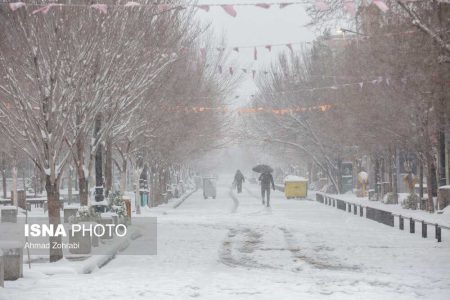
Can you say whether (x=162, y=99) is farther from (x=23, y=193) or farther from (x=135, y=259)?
(x=135, y=259)

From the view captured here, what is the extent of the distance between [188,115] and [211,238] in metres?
17.4

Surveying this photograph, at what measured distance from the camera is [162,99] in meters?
29.2

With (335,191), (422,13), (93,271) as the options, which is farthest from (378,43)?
(335,191)

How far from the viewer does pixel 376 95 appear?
30984 mm

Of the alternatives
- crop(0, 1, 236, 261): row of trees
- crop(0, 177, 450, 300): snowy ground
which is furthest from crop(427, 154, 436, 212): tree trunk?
crop(0, 1, 236, 261): row of trees

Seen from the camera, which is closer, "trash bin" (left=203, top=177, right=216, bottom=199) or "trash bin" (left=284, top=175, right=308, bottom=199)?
"trash bin" (left=284, top=175, right=308, bottom=199)

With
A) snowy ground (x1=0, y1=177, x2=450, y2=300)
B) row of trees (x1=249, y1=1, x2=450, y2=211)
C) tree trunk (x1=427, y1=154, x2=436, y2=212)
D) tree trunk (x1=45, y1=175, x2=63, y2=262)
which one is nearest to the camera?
snowy ground (x1=0, y1=177, x2=450, y2=300)

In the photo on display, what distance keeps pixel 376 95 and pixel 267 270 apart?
1821cm

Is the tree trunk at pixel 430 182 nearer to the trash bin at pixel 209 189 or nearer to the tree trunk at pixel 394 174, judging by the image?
the tree trunk at pixel 394 174

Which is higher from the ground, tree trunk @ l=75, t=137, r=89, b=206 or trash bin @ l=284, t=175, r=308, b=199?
tree trunk @ l=75, t=137, r=89, b=206

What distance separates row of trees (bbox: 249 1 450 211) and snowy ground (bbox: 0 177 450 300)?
441 centimetres

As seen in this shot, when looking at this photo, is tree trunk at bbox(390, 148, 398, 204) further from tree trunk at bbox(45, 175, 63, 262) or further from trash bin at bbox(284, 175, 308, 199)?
tree trunk at bbox(45, 175, 63, 262)

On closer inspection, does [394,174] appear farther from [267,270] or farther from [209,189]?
[267,270]

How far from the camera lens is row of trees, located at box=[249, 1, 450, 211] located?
20641 mm
